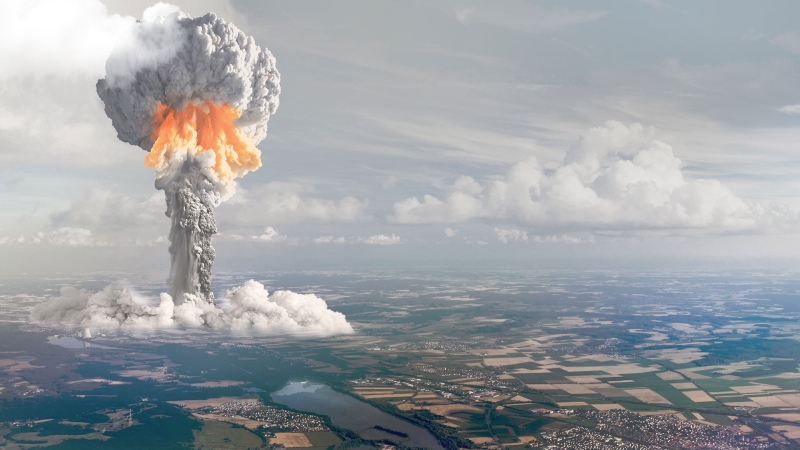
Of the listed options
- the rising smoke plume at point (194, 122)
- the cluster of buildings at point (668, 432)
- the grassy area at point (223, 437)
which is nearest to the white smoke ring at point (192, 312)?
the rising smoke plume at point (194, 122)

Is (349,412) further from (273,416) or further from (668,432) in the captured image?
(668,432)

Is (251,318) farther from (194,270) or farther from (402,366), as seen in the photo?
(402,366)

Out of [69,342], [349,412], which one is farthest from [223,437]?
[69,342]

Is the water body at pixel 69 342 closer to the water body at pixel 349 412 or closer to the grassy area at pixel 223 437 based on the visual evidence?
the water body at pixel 349 412

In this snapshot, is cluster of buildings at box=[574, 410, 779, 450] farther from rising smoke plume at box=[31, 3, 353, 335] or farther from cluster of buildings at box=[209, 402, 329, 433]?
rising smoke plume at box=[31, 3, 353, 335]

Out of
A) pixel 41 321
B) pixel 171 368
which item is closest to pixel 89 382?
pixel 171 368

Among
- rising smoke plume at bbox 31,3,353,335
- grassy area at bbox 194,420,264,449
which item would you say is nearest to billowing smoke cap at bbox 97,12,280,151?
rising smoke plume at bbox 31,3,353,335
